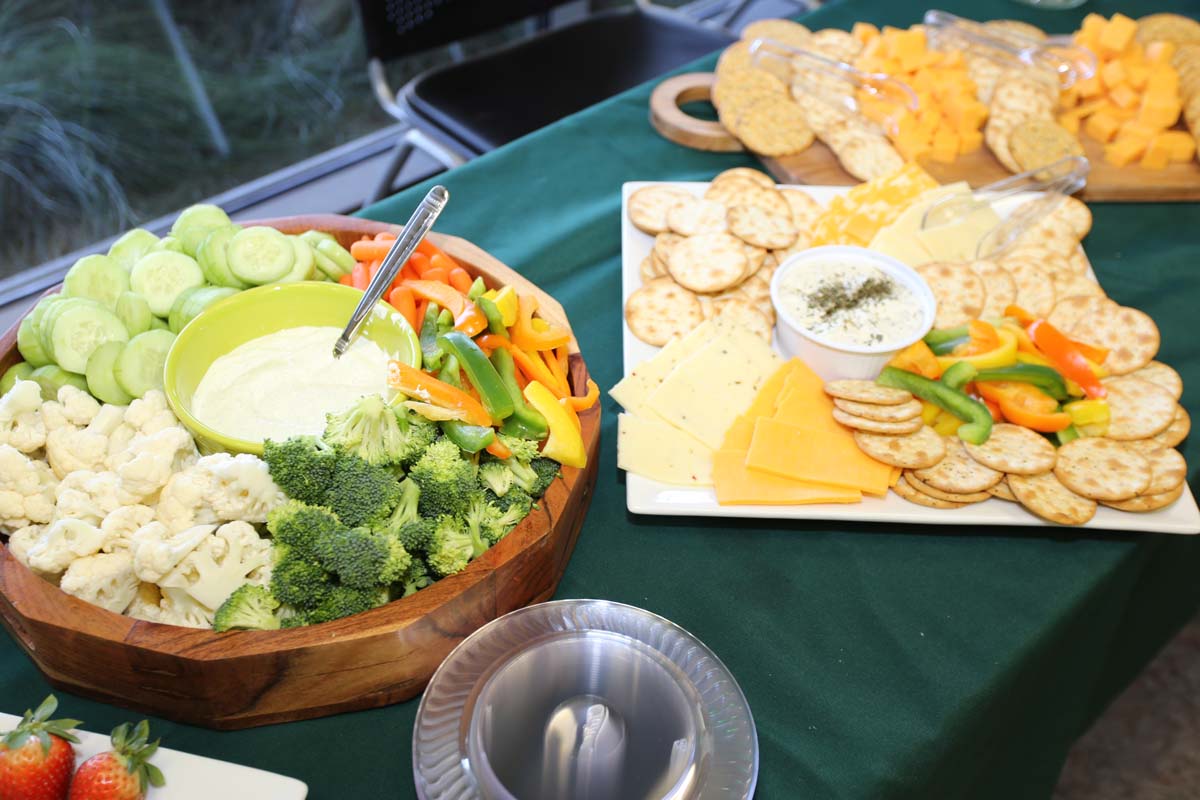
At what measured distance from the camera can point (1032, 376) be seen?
5.99 ft

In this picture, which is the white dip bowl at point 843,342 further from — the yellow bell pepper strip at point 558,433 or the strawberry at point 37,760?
the strawberry at point 37,760

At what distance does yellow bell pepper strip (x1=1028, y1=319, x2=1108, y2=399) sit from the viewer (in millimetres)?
1875

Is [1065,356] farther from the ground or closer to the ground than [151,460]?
closer to the ground

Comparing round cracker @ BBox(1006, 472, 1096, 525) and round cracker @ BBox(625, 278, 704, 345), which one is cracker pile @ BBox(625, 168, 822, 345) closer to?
round cracker @ BBox(625, 278, 704, 345)

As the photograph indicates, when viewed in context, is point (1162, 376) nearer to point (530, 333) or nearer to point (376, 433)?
point (530, 333)

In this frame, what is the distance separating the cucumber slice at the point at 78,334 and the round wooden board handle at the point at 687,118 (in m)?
1.67

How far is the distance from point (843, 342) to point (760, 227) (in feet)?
1.46

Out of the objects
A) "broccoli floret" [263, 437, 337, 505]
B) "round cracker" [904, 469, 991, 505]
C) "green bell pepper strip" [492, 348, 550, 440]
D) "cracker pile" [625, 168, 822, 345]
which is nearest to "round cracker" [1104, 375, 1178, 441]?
"round cracker" [904, 469, 991, 505]

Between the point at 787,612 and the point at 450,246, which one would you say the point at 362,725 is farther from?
the point at 450,246

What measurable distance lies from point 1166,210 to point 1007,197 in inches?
24.7

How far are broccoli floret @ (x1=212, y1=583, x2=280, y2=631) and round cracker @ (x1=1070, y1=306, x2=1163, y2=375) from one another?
5.80 feet

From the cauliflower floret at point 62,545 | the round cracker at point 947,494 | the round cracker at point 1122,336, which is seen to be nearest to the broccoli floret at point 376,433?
the cauliflower floret at point 62,545

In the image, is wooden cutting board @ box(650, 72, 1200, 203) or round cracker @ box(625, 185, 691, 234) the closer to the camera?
round cracker @ box(625, 185, 691, 234)

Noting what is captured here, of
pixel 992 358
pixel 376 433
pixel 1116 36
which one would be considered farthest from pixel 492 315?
pixel 1116 36
